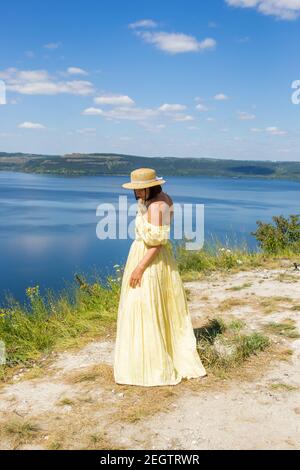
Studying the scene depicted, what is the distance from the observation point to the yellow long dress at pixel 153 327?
14.1ft

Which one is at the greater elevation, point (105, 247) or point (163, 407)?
point (163, 407)

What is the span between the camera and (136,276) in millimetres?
4332

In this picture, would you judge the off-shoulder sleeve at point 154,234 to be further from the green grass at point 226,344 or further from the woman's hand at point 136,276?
the green grass at point 226,344

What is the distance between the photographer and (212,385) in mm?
4293

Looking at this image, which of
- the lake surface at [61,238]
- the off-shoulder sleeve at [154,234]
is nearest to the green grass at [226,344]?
the off-shoulder sleeve at [154,234]

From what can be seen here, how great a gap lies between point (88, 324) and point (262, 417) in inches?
116

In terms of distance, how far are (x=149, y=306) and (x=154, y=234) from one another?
0.68 meters

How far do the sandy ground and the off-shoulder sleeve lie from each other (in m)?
1.35

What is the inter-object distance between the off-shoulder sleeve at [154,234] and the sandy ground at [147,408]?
1.35 m

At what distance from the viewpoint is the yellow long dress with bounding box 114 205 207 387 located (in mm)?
4309

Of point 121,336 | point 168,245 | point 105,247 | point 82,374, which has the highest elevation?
point 168,245

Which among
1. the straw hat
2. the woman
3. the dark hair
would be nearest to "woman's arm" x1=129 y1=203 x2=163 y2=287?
the woman
